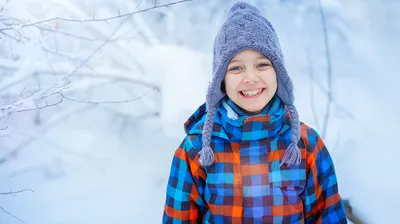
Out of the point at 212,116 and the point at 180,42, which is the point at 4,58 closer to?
the point at 180,42

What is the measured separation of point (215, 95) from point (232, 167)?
220 millimetres

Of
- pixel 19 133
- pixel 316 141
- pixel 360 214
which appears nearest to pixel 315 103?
pixel 360 214

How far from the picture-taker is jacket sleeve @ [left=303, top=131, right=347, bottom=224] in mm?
989

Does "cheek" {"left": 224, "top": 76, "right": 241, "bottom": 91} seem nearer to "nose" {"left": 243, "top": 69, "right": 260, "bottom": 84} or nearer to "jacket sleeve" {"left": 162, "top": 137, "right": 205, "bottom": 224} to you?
"nose" {"left": 243, "top": 69, "right": 260, "bottom": 84}

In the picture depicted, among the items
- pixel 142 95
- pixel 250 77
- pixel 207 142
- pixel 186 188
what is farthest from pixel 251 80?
pixel 142 95

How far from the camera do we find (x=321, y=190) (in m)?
1.02

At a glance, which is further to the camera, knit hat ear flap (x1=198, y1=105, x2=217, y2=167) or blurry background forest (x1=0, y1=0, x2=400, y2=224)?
blurry background forest (x1=0, y1=0, x2=400, y2=224)

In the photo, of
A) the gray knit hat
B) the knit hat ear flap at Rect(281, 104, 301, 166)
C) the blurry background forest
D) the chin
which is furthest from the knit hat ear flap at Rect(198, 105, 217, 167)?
the blurry background forest

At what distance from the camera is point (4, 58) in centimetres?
163

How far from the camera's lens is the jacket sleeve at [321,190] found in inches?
38.9

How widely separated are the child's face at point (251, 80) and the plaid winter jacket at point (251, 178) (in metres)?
0.05

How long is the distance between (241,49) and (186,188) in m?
0.45

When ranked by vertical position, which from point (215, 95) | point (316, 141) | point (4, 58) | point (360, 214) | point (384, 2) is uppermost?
point (384, 2)

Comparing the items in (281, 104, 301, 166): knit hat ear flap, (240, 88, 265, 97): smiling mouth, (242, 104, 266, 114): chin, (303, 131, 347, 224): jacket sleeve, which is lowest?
(303, 131, 347, 224): jacket sleeve
